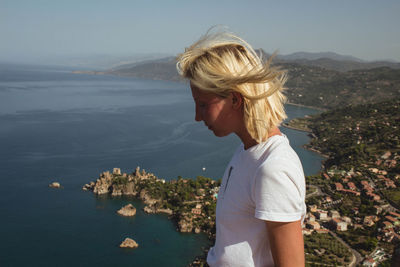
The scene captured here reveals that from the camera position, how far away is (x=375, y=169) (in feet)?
55.2

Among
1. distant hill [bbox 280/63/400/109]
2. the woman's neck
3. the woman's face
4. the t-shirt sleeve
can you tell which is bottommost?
distant hill [bbox 280/63/400/109]

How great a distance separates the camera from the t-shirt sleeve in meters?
0.44

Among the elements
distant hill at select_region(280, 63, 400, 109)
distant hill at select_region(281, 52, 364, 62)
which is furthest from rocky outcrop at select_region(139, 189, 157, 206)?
distant hill at select_region(281, 52, 364, 62)

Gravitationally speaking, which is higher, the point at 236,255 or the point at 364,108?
the point at 236,255

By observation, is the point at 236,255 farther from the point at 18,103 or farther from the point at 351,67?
the point at 351,67

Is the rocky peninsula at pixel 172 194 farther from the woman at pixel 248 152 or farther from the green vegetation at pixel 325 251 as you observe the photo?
the woman at pixel 248 152

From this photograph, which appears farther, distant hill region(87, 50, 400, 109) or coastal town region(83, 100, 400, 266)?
distant hill region(87, 50, 400, 109)

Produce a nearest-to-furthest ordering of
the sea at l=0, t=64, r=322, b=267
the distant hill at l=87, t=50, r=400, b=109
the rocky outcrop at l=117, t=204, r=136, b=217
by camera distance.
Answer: the sea at l=0, t=64, r=322, b=267
the rocky outcrop at l=117, t=204, r=136, b=217
the distant hill at l=87, t=50, r=400, b=109

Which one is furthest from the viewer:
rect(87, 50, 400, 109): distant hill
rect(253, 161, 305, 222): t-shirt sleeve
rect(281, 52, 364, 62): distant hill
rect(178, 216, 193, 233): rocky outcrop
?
rect(281, 52, 364, 62): distant hill

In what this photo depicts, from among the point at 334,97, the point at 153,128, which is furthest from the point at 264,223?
the point at 334,97

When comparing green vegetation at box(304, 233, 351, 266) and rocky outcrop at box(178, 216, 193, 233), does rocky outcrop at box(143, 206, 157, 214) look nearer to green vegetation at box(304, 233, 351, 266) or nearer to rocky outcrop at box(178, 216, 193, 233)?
rocky outcrop at box(178, 216, 193, 233)

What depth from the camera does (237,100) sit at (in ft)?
1.75

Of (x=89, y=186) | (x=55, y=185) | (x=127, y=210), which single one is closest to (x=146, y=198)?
(x=127, y=210)

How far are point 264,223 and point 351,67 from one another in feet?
316
